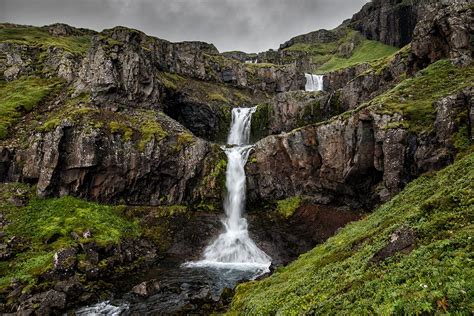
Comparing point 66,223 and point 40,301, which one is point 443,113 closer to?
point 40,301

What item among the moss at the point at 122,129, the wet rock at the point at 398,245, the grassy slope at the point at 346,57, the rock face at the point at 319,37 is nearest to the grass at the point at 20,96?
the moss at the point at 122,129

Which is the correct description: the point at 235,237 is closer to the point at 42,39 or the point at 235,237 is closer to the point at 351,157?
the point at 351,157

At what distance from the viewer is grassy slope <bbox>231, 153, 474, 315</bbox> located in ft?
24.4

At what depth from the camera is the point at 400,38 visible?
105 metres

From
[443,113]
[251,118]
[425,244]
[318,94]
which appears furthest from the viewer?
[251,118]

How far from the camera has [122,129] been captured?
46.1m

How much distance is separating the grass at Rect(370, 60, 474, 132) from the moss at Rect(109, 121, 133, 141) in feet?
108

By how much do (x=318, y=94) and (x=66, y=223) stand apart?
158 ft

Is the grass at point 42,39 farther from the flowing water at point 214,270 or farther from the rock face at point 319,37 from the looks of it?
the rock face at point 319,37

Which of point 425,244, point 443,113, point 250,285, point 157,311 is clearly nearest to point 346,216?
point 443,113

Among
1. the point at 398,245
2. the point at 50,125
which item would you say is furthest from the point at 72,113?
the point at 398,245

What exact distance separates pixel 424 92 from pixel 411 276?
1260 inches

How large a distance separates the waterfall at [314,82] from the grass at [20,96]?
2675 inches

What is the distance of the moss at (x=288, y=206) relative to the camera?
4097 centimetres
